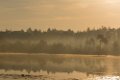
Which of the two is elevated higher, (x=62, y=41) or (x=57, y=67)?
(x=62, y=41)

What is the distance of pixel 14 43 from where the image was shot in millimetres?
9758

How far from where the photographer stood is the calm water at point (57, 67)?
7.96 meters

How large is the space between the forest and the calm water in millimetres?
139

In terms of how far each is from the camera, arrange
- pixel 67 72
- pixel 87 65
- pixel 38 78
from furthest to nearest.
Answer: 1. pixel 87 65
2. pixel 67 72
3. pixel 38 78

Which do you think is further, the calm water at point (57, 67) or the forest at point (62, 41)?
the forest at point (62, 41)

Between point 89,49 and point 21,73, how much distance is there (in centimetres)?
223

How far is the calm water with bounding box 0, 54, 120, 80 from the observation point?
7957 millimetres

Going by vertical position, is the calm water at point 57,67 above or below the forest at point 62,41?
below

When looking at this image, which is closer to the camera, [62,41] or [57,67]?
[57,67]

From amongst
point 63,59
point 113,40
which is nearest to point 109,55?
point 113,40

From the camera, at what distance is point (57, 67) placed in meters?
8.97

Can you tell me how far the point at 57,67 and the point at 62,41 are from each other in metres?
1.06

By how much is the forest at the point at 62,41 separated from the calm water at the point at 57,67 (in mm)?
139

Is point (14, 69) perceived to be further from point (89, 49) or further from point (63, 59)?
point (89, 49)
